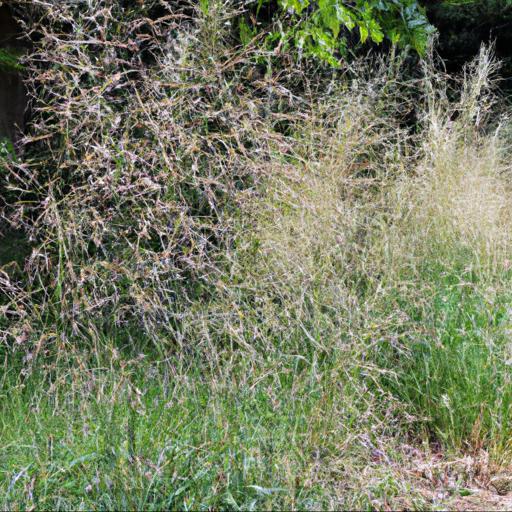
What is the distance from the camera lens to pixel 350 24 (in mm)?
4812

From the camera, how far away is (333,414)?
9.46 feet

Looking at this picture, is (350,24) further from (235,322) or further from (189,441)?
(189,441)

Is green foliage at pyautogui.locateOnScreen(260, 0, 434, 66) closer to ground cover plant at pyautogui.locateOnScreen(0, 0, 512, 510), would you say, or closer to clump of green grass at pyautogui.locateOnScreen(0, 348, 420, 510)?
ground cover plant at pyautogui.locateOnScreen(0, 0, 512, 510)

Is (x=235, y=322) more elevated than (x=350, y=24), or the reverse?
(x=350, y=24)

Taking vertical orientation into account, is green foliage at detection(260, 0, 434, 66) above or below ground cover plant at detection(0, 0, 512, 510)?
above

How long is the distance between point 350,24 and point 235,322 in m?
2.26

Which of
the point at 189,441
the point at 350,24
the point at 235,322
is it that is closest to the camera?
the point at 189,441

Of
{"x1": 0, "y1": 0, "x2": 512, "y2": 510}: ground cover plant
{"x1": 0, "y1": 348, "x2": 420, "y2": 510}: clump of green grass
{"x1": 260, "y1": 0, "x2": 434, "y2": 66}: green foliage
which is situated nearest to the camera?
{"x1": 0, "y1": 348, "x2": 420, "y2": 510}: clump of green grass

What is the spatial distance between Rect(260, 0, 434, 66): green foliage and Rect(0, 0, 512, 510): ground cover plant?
1.45ft

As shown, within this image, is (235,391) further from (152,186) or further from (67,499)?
(152,186)

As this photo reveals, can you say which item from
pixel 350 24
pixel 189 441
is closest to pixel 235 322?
pixel 189 441

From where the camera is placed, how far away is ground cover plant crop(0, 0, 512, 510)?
2.62m

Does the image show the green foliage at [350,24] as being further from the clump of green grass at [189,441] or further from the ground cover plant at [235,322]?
the clump of green grass at [189,441]

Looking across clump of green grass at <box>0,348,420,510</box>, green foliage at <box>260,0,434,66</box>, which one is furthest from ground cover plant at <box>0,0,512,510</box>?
green foliage at <box>260,0,434,66</box>
